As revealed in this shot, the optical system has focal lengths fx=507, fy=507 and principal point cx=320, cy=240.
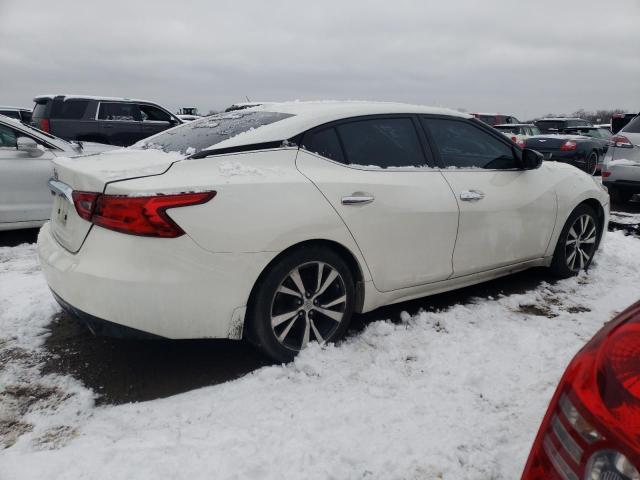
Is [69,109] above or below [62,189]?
above

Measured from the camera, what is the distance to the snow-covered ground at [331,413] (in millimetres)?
2107

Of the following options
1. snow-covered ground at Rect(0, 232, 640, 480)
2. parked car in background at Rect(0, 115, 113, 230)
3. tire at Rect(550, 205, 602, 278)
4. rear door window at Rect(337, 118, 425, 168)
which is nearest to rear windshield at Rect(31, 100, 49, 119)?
parked car in background at Rect(0, 115, 113, 230)

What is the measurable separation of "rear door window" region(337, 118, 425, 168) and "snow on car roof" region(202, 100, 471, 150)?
0.26ft

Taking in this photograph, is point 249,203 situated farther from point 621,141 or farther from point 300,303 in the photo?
point 621,141

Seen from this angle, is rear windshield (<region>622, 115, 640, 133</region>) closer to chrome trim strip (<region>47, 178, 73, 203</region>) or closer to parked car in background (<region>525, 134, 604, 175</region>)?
parked car in background (<region>525, 134, 604, 175</region>)

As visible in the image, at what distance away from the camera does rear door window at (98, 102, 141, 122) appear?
11.3 m

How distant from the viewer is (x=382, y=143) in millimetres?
3287

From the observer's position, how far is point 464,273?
3.62 metres

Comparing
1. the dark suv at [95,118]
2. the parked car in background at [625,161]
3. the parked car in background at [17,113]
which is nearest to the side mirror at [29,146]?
the dark suv at [95,118]

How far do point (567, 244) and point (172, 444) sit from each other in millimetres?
3695

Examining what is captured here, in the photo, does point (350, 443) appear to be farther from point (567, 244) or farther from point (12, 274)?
point (12, 274)

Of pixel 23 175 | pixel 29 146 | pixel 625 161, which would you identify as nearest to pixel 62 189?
pixel 23 175

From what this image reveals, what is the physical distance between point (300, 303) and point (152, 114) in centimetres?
1067

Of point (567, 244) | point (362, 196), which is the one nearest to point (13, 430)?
point (362, 196)
